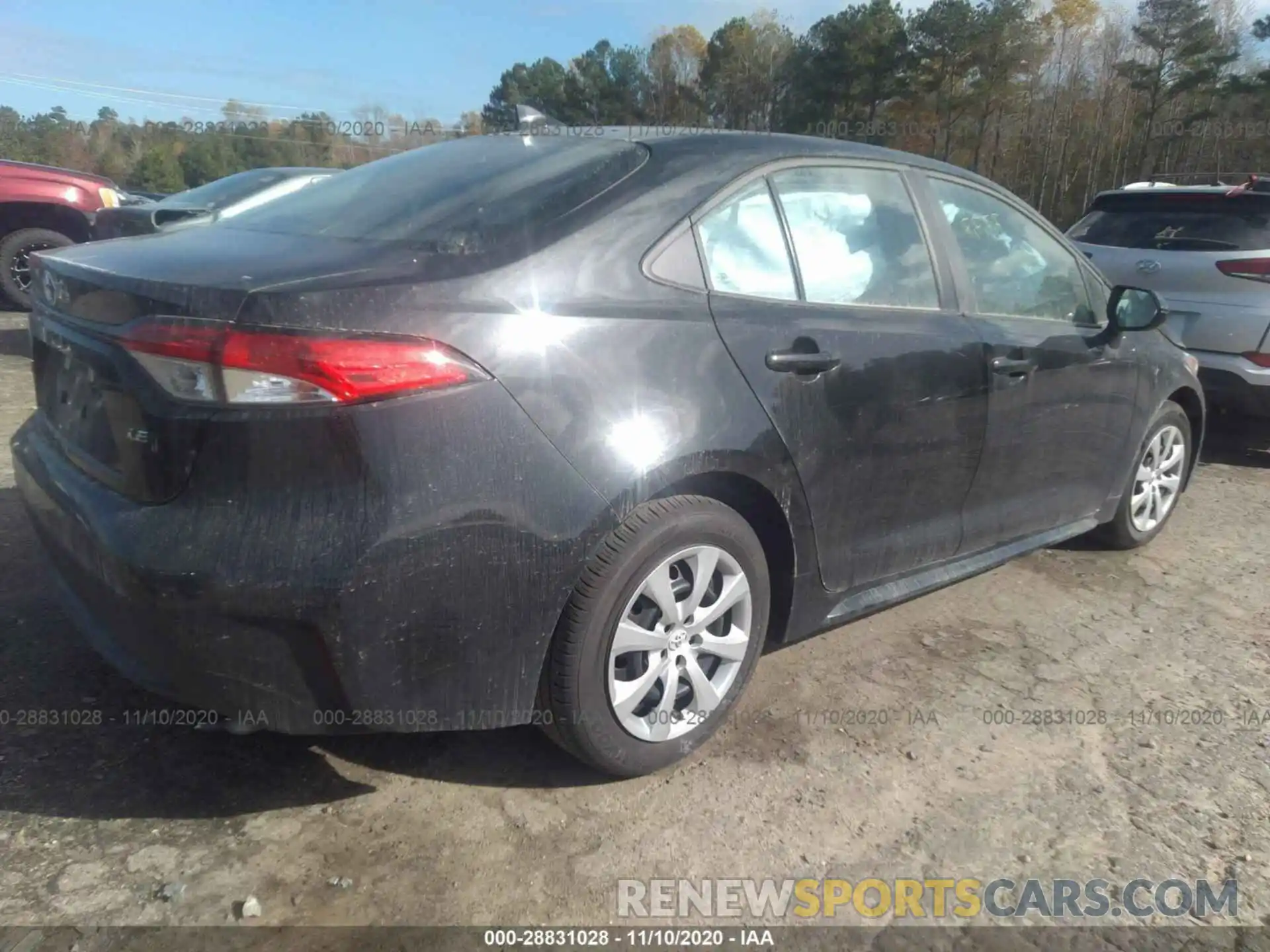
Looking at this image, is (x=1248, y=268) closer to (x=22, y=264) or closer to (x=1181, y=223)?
(x=1181, y=223)

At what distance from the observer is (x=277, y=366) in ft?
6.40

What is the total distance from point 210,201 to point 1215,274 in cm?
725

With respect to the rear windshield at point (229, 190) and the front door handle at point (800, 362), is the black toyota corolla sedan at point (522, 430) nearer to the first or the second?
the front door handle at point (800, 362)

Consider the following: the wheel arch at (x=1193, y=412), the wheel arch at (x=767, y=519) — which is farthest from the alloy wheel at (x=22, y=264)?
the wheel arch at (x=1193, y=412)

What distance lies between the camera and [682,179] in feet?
8.54

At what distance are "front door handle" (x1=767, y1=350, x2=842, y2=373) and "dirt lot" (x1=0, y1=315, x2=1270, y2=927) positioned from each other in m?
1.07

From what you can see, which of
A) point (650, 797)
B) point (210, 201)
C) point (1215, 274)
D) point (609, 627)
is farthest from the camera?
point (210, 201)

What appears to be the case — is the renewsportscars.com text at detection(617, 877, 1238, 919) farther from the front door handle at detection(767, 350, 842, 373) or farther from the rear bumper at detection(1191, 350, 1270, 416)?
the rear bumper at detection(1191, 350, 1270, 416)

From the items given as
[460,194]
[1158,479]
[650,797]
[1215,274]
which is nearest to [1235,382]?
[1215,274]

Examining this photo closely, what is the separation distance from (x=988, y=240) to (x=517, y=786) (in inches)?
98.6

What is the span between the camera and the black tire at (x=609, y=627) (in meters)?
2.28

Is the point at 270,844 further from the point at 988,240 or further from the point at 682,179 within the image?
the point at 988,240

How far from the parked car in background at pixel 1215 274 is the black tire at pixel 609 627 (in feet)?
15.3

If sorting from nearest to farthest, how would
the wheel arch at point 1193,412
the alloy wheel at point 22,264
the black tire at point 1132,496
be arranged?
1. the black tire at point 1132,496
2. the wheel arch at point 1193,412
3. the alloy wheel at point 22,264
